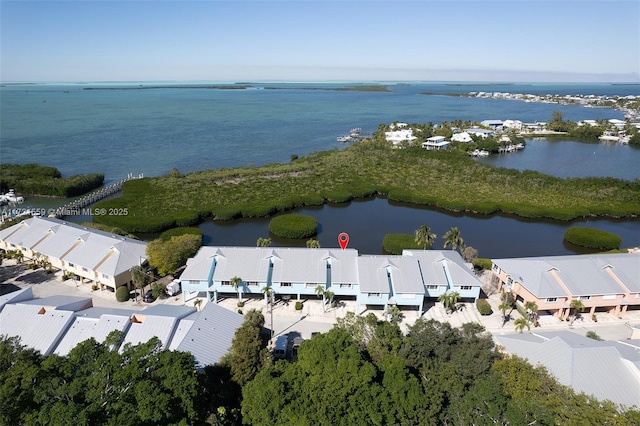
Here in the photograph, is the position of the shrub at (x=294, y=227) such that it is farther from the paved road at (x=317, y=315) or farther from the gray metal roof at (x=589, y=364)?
the gray metal roof at (x=589, y=364)

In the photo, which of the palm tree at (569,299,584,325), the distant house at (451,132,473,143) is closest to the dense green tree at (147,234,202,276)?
the palm tree at (569,299,584,325)

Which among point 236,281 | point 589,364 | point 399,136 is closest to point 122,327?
point 236,281

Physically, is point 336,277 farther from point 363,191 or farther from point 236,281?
point 363,191

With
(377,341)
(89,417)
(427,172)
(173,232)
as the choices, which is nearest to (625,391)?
(377,341)

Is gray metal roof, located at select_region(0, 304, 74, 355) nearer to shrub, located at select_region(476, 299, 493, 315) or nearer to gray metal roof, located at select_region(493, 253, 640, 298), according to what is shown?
shrub, located at select_region(476, 299, 493, 315)

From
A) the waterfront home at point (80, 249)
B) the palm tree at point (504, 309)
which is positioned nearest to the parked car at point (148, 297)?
the waterfront home at point (80, 249)

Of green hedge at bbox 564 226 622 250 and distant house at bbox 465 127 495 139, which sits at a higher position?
distant house at bbox 465 127 495 139

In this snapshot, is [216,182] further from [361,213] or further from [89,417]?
[89,417]
